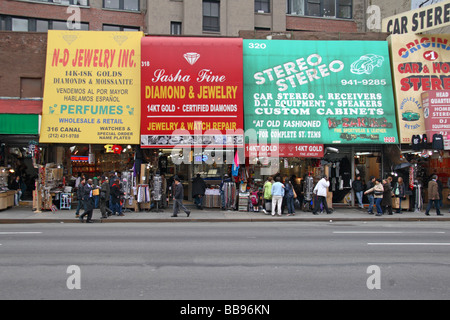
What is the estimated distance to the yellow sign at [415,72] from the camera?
18.1m

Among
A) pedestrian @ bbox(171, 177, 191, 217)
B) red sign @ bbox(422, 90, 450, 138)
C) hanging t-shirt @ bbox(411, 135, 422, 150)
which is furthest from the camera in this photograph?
red sign @ bbox(422, 90, 450, 138)

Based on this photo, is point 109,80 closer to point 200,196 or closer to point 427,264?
point 200,196

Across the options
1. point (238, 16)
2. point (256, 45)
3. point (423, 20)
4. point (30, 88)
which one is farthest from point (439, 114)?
point (30, 88)

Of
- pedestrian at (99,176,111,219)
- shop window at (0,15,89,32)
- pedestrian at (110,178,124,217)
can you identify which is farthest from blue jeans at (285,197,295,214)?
shop window at (0,15,89,32)

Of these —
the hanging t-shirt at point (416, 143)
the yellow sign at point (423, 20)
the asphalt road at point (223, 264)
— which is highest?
the yellow sign at point (423, 20)

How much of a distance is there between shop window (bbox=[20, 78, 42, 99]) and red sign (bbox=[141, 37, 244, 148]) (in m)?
5.15

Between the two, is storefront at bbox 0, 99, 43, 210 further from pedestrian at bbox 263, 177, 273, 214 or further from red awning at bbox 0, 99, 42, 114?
pedestrian at bbox 263, 177, 273, 214

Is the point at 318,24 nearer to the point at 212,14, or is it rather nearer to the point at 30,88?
the point at 212,14

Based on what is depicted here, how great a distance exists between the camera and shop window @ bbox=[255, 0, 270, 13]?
99.1 feet

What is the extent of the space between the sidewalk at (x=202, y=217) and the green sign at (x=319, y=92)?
11.1ft

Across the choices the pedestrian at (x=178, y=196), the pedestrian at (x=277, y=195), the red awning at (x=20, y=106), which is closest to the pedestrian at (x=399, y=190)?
the pedestrian at (x=277, y=195)

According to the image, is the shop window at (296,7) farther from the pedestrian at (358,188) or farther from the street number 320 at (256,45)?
the pedestrian at (358,188)

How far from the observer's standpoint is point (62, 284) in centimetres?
648

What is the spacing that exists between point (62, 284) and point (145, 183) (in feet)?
37.7
